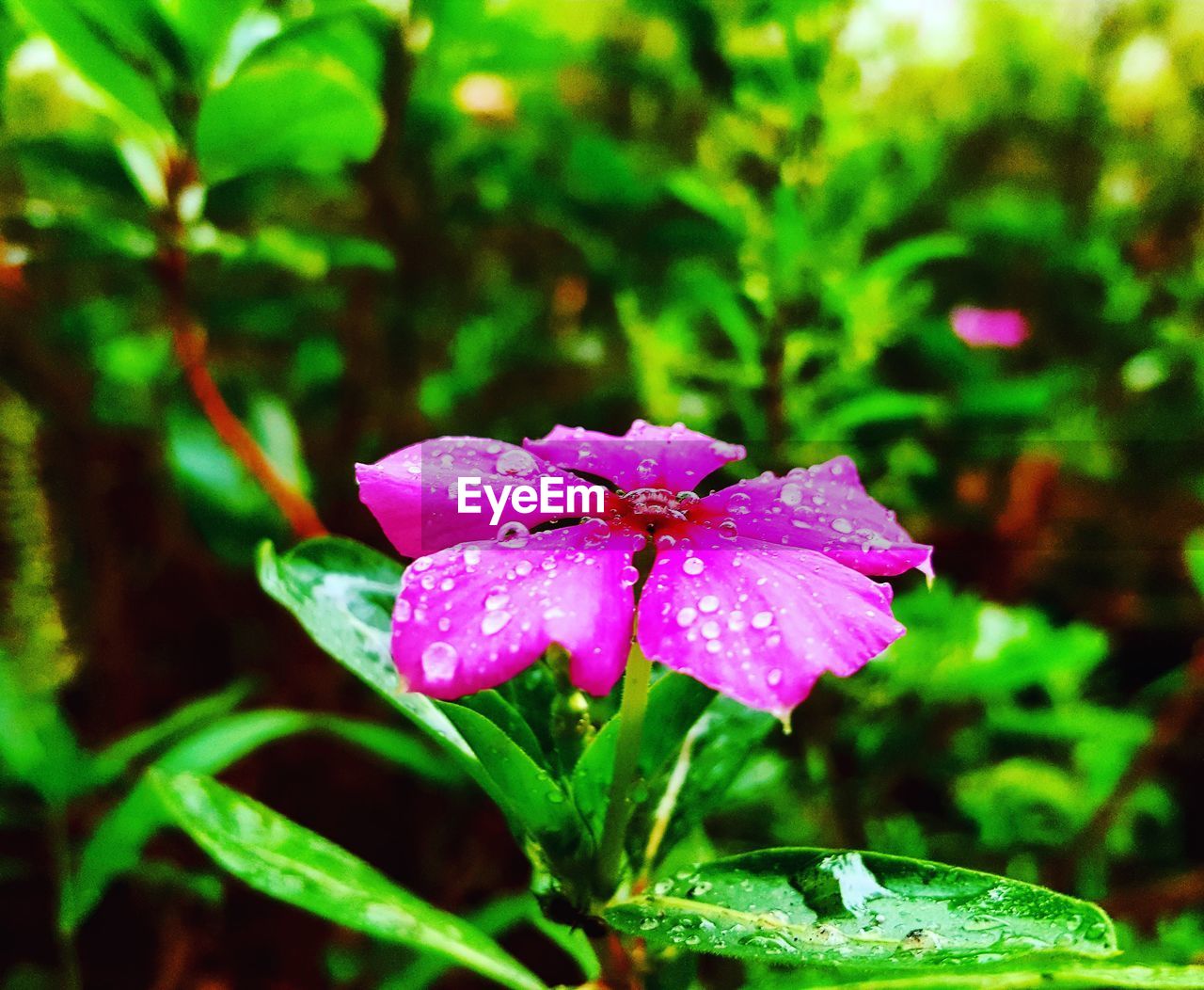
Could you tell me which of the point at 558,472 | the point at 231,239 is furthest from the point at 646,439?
the point at 231,239

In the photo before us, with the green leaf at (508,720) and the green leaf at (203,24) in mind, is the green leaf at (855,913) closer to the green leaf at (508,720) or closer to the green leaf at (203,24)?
the green leaf at (508,720)

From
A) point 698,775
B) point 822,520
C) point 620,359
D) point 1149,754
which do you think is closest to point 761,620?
point 822,520

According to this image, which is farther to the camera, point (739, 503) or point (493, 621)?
point (739, 503)

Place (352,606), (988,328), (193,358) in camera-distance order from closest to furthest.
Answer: (352,606) → (193,358) → (988,328)

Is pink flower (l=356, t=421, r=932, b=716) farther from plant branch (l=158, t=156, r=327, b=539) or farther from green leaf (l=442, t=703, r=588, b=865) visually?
plant branch (l=158, t=156, r=327, b=539)

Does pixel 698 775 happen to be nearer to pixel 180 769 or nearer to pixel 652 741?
pixel 652 741

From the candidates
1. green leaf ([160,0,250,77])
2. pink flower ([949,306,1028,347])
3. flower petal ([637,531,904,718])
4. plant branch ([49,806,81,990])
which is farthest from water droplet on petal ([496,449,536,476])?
pink flower ([949,306,1028,347])

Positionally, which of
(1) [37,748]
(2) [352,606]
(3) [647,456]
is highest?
(3) [647,456]
